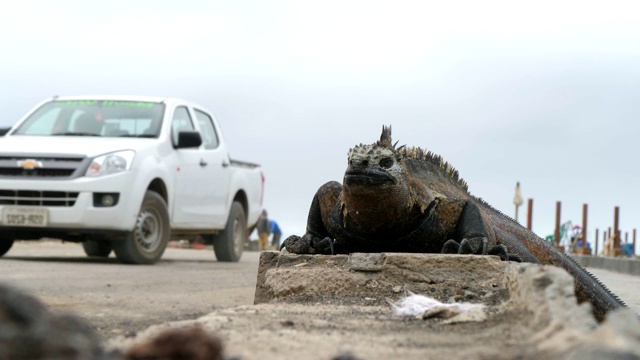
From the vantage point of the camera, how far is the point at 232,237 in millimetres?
16438

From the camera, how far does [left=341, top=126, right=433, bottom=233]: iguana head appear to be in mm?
6012

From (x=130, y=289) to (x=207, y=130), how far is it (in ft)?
20.2

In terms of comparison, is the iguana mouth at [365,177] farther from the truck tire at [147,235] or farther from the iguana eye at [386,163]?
the truck tire at [147,235]

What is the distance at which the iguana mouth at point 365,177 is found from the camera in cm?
596

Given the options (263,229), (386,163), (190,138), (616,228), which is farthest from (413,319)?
(616,228)

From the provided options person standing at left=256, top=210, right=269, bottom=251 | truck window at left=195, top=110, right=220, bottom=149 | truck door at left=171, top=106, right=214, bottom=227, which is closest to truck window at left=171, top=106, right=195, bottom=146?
truck door at left=171, top=106, right=214, bottom=227

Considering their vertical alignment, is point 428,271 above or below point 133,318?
above

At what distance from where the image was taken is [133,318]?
290 inches

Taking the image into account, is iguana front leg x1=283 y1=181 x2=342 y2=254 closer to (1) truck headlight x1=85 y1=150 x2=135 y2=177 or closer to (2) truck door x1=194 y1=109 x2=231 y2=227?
(1) truck headlight x1=85 y1=150 x2=135 y2=177

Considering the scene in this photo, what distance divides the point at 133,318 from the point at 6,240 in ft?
23.3

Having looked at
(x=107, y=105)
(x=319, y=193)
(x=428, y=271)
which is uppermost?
(x=107, y=105)

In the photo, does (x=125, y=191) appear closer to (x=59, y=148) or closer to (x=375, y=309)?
(x=59, y=148)

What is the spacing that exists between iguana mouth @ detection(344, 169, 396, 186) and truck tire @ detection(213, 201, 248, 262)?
10.2 metres

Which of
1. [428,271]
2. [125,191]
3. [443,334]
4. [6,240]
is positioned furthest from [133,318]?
[6,240]
